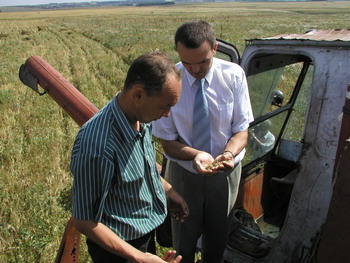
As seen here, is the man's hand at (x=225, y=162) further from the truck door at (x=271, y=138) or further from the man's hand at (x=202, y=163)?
the truck door at (x=271, y=138)

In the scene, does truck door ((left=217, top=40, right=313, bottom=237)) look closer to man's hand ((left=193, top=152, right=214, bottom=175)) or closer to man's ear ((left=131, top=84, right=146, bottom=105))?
man's hand ((left=193, top=152, right=214, bottom=175))

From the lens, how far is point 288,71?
8.85m

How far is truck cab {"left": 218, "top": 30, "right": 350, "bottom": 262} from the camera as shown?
2.32m

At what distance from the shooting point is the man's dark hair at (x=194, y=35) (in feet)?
7.11

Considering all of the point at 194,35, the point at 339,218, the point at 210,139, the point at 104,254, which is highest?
the point at 194,35

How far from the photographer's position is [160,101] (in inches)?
64.4

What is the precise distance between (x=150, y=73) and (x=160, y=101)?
14cm

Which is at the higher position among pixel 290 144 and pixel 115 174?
pixel 115 174

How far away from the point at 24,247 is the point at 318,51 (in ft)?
10.4

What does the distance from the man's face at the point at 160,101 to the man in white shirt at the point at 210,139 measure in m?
0.62

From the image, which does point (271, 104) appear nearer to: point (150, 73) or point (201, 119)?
point (201, 119)

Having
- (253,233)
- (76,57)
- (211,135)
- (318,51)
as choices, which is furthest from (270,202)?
(76,57)

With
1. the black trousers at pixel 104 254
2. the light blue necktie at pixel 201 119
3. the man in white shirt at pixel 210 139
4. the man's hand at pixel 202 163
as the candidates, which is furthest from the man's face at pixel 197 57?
the black trousers at pixel 104 254

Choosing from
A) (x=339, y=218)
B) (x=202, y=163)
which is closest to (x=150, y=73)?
(x=202, y=163)
